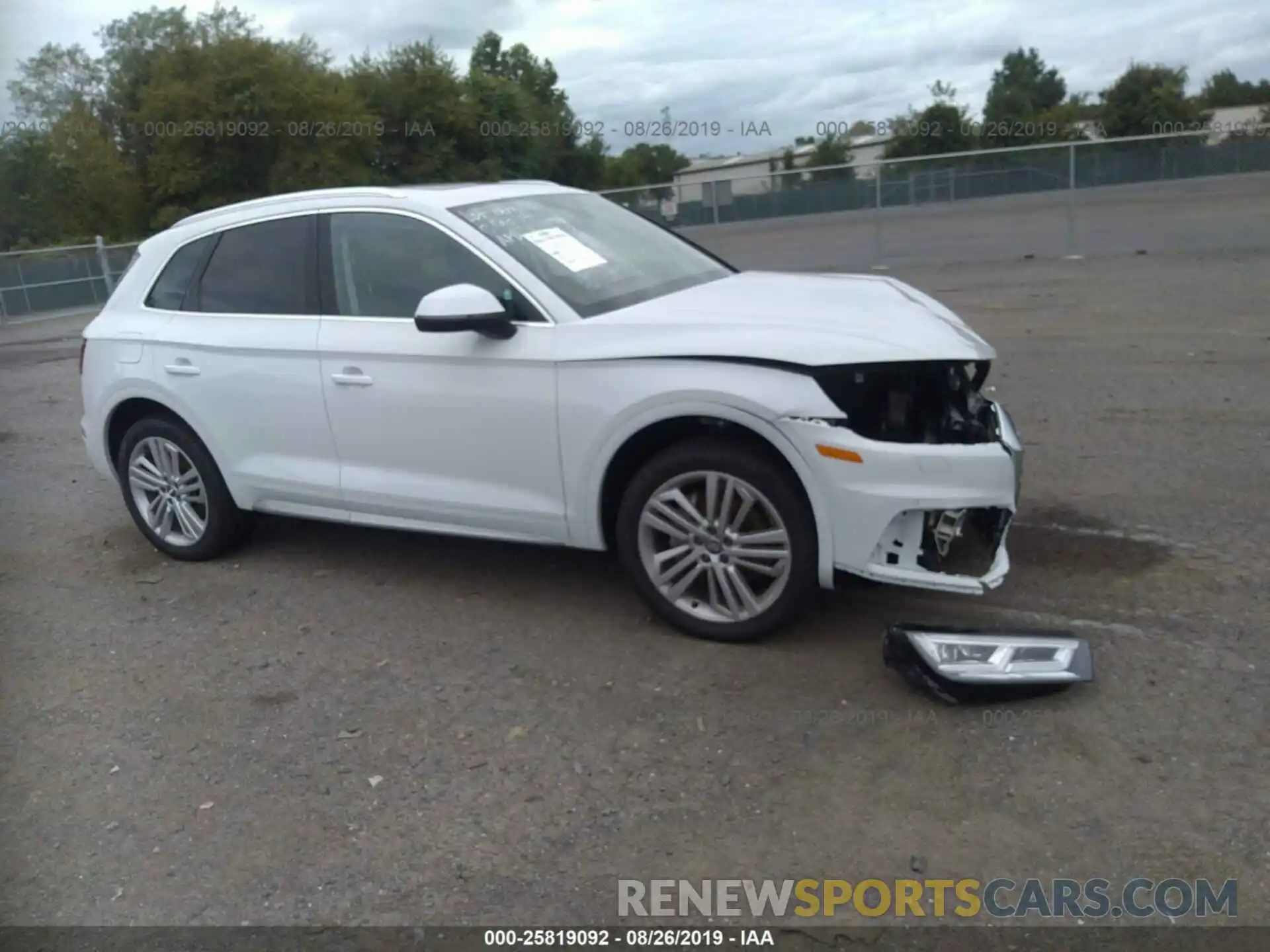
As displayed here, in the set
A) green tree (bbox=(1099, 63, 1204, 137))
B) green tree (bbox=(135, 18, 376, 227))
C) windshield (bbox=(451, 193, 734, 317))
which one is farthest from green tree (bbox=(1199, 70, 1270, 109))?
windshield (bbox=(451, 193, 734, 317))

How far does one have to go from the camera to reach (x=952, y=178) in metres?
17.8

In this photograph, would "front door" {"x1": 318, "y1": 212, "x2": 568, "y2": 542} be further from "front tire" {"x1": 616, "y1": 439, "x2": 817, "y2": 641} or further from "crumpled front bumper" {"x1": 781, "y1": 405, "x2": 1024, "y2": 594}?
"crumpled front bumper" {"x1": 781, "y1": 405, "x2": 1024, "y2": 594}

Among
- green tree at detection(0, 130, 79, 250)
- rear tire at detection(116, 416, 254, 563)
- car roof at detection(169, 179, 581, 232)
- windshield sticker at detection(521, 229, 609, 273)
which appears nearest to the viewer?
windshield sticker at detection(521, 229, 609, 273)

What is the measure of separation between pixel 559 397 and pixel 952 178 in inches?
593

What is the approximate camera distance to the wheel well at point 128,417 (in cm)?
573

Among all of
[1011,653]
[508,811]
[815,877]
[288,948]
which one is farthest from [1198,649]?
[288,948]

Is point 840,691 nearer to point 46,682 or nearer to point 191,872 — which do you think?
point 191,872

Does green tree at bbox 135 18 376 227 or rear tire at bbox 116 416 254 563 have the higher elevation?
green tree at bbox 135 18 376 227

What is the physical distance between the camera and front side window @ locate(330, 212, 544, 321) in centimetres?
469

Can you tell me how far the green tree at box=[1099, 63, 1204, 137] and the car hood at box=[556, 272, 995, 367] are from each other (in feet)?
181

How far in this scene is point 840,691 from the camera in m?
3.99

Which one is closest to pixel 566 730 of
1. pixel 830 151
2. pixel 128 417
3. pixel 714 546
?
pixel 714 546

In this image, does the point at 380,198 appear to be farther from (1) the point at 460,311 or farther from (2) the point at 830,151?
(2) the point at 830,151

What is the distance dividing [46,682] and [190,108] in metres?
43.1
